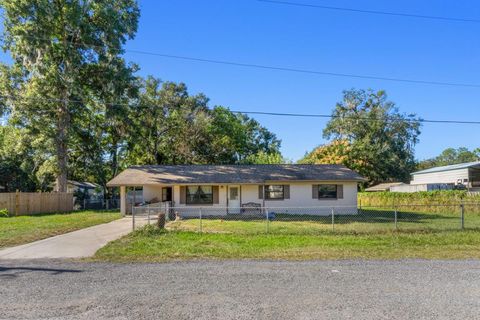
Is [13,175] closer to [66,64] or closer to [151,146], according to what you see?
[151,146]

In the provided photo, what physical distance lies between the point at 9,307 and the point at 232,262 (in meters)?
5.01

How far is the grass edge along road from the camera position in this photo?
1077 centimetres

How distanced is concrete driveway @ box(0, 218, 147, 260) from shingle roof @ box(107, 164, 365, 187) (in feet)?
29.9

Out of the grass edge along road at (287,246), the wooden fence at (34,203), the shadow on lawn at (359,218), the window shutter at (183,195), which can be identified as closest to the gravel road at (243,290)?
the grass edge along road at (287,246)

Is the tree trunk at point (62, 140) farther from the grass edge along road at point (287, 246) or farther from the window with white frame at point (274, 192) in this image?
the grass edge along road at point (287, 246)

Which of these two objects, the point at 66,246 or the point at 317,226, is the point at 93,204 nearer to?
the point at 317,226

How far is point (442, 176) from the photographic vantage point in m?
40.3

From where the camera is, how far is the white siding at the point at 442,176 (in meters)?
36.1

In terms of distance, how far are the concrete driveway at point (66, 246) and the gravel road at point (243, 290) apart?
1271mm

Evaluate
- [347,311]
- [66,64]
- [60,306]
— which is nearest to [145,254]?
[60,306]

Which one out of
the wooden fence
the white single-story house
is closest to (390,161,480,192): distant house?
the white single-story house

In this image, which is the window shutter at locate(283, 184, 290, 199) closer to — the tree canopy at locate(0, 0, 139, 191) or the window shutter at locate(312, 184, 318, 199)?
the window shutter at locate(312, 184, 318, 199)

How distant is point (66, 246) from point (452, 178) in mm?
35336

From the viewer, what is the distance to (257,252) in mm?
11312
